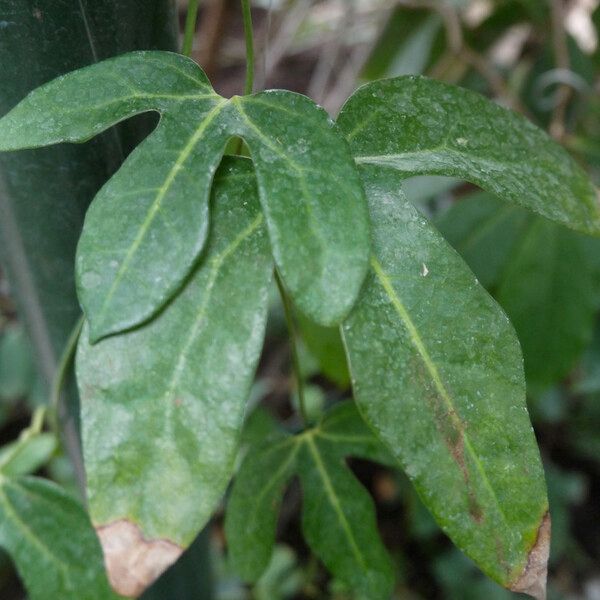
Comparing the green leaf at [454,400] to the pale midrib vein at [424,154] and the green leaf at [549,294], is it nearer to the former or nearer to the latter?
the pale midrib vein at [424,154]

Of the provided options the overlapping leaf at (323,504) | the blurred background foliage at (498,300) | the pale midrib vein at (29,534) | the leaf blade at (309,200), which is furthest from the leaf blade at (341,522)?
the leaf blade at (309,200)

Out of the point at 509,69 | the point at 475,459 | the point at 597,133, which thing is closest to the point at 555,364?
the point at 597,133

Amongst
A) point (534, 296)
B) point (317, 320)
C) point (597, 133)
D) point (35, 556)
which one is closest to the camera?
point (317, 320)

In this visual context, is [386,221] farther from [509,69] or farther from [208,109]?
[509,69]

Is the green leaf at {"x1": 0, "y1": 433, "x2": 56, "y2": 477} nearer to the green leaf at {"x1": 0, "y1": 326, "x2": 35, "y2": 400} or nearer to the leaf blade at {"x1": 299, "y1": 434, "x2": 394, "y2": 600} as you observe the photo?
the leaf blade at {"x1": 299, "y1": 434, "x2": 394, "y2": 600}

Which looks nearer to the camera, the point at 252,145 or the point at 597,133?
the point at 252,145

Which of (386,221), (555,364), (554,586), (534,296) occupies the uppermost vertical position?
(386,221)

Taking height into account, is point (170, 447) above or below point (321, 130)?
below

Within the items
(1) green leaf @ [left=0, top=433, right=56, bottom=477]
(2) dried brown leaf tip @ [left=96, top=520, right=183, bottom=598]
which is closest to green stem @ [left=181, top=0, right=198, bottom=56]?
(2) dried brown leaf tip @ [left=96, top=520, right=183, bottom=598]

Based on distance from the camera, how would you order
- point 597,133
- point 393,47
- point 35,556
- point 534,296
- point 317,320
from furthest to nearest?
point 393,47, point 597,133, point 534,296, point 35,556, point 317,320
